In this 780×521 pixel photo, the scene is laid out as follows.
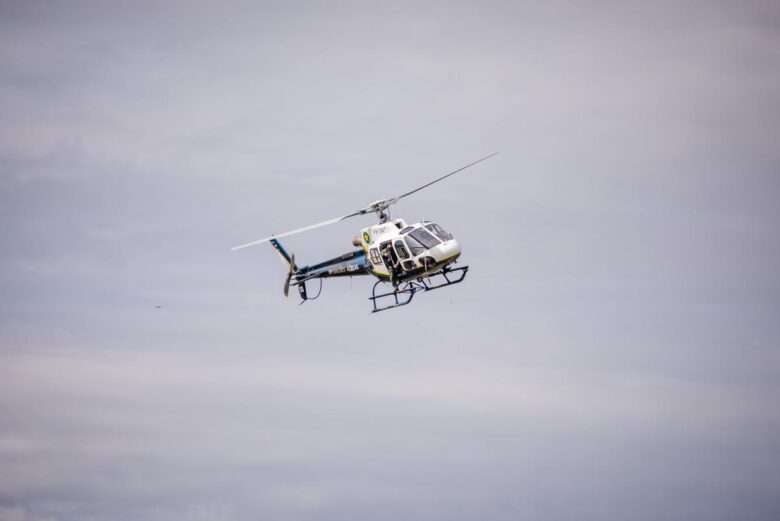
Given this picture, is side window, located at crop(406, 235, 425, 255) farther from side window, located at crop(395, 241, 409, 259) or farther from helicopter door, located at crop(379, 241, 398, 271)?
helicopter door, located at crop(379, 241, 398, 271)

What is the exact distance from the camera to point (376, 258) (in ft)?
212

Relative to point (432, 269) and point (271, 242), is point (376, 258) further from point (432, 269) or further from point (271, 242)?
point (271, 242)

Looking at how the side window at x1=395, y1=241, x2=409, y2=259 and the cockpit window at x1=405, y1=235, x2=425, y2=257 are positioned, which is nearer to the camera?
the cockpit window at x1=405, y1=235, x2=425, y2=257

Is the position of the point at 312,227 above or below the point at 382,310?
above

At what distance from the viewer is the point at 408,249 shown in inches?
2440

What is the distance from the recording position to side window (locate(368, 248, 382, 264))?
64375mm

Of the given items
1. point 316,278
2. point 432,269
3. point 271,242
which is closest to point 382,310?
point 432,269

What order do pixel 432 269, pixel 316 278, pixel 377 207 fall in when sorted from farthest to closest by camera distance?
1. pixel 316 278
2. pixel 377 207
3. pixel 432 269

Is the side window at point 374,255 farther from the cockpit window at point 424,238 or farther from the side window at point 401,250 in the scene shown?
the cockpit window at point 424,238

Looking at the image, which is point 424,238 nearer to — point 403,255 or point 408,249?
point 408,249

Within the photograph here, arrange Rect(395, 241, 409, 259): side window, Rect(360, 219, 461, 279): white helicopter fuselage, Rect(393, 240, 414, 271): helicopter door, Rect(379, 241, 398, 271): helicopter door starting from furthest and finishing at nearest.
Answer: Rect(379, 241, 398, 271): helicopter door
Rect(395, 241, 409, 259): side window
Rect(393, 240, 414, 271): helicopter door
Rect(360, 219, 461, 279): white helicopter fuselage

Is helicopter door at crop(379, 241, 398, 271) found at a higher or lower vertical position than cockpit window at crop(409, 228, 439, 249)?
lower

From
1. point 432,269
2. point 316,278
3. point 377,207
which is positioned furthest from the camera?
point 316,278

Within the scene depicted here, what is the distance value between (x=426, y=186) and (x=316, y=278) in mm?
11945
